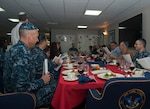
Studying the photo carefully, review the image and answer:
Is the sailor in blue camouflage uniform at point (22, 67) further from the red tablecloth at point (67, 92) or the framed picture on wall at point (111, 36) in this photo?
the framed picture on wall at point (111, 36)

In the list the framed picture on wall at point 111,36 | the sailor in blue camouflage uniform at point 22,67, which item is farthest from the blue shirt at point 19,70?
the framed picture on wall at point 111,36

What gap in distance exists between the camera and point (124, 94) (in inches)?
45.1

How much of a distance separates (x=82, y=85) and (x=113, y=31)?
6.39 meters

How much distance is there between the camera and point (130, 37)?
17.0 ft

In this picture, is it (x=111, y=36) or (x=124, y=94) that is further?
(x=111, y=36)

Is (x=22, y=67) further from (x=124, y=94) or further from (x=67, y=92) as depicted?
(x=124, y=94)

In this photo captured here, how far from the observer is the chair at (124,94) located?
109 centimetres

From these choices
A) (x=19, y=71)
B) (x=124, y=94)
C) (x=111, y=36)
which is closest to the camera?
(x=124, y=94)

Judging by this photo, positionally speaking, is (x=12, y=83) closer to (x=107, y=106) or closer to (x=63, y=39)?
(x=107, y=106)

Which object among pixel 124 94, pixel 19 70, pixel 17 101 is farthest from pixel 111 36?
pixel 17 101

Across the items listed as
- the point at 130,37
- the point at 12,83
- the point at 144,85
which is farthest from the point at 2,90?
the point at 130,37

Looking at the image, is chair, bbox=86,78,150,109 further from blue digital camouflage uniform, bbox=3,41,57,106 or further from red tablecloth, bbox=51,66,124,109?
blue digital camouflage uniform, bbox=3,41,57,106

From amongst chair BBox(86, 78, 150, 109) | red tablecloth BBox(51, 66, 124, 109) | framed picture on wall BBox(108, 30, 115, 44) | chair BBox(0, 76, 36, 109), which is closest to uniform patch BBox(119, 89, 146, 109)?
chair BBox(86, 78, 150, 109)

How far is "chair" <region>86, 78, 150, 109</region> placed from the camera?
1.09 meters
